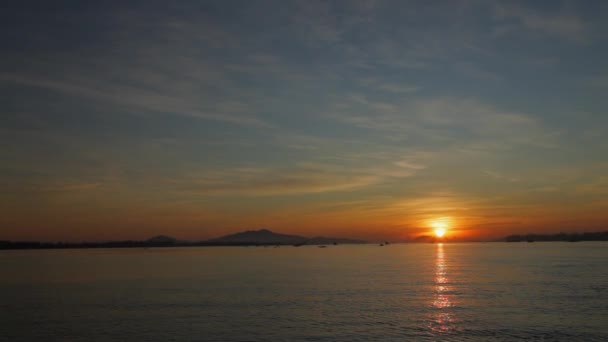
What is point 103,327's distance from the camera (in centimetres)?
4312

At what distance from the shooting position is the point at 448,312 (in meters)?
50.6

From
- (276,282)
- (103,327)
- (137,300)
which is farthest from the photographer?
(276,282)

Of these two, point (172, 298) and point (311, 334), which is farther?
point (172, 298)

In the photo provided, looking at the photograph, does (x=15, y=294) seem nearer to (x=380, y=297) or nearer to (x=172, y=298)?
(x=172, y=298)

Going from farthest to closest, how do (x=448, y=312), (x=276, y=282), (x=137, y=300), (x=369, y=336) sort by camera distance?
(x=276, y=282) → (x=137, y=300) → (x=448, y=312) → (x=369, y=336)

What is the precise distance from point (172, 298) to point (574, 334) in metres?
43.7

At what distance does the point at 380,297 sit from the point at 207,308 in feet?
70.3

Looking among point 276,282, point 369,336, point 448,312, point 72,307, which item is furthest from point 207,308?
point 276,282

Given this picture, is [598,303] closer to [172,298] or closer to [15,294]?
[172,298]

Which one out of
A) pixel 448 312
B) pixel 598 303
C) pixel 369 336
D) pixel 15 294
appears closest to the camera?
pixel 369 336

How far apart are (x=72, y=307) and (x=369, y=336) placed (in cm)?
3404

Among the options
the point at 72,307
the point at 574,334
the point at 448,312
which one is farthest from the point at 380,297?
the point at 72,307

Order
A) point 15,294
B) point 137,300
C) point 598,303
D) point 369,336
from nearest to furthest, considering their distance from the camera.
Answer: point 369,336 → point 598,303 → point 137,300 → point 15,294

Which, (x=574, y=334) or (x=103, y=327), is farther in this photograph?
(x=103, y=327)
